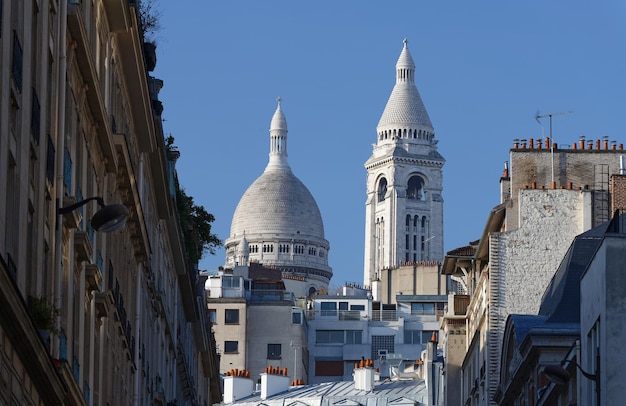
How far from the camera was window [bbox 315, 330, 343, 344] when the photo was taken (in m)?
182

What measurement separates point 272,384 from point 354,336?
64.9 m

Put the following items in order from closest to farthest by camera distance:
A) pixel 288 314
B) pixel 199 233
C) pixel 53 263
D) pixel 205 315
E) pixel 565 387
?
pixel 53 263, pixel 565 387, pixel 199 233, pixel 205 315, pixel 288 314

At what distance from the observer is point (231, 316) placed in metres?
169

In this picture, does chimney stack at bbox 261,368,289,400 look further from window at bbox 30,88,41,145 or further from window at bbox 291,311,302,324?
window at bbox 30,88,41,145

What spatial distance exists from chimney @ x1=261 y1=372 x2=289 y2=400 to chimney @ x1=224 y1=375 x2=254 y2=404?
1.10 meters

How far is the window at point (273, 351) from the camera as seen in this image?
6708 inches

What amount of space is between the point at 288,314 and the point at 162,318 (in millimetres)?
123540

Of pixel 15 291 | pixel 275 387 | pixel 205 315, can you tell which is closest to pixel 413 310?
pixel 275 387

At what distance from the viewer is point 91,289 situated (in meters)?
30.3

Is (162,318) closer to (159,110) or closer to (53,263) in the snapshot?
(159,110)

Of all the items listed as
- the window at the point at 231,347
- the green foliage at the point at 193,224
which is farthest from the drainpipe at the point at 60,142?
the window at the point at 231,347

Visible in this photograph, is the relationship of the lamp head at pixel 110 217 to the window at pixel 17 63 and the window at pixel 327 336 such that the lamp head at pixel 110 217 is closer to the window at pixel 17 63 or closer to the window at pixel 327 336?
the window at pixel 17 63

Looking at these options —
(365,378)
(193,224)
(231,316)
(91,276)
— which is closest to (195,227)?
(193,224)

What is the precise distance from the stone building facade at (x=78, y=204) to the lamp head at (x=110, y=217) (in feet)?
0.05
